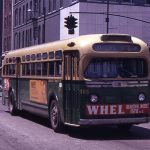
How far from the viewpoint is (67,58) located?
1452cm

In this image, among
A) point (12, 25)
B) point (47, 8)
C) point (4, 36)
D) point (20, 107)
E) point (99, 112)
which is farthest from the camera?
point (4, 36)

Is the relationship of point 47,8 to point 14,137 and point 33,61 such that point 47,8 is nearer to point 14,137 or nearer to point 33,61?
point 33,61

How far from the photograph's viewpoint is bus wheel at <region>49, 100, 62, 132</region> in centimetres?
1484

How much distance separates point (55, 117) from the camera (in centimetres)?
1518

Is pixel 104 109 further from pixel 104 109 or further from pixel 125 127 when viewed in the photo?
pixel 125 127

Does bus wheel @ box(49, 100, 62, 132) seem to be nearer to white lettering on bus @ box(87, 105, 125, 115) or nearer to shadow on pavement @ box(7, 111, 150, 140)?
shadow on pavement @ box(7, 111, 150, 140)

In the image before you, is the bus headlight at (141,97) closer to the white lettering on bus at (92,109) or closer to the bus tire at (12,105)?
the white lettering on bus at (92,109)

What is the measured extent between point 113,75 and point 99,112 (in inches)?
40.7

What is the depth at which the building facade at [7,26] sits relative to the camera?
272ft

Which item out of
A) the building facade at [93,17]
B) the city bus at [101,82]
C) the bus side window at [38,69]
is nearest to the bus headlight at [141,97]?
the city bus at [101,82]

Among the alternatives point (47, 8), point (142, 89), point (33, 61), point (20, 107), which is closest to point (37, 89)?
point (33, 61)

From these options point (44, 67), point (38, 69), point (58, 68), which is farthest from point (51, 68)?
point (38, 69)

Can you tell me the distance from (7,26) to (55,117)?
234ft

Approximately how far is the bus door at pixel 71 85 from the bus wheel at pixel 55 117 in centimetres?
55
